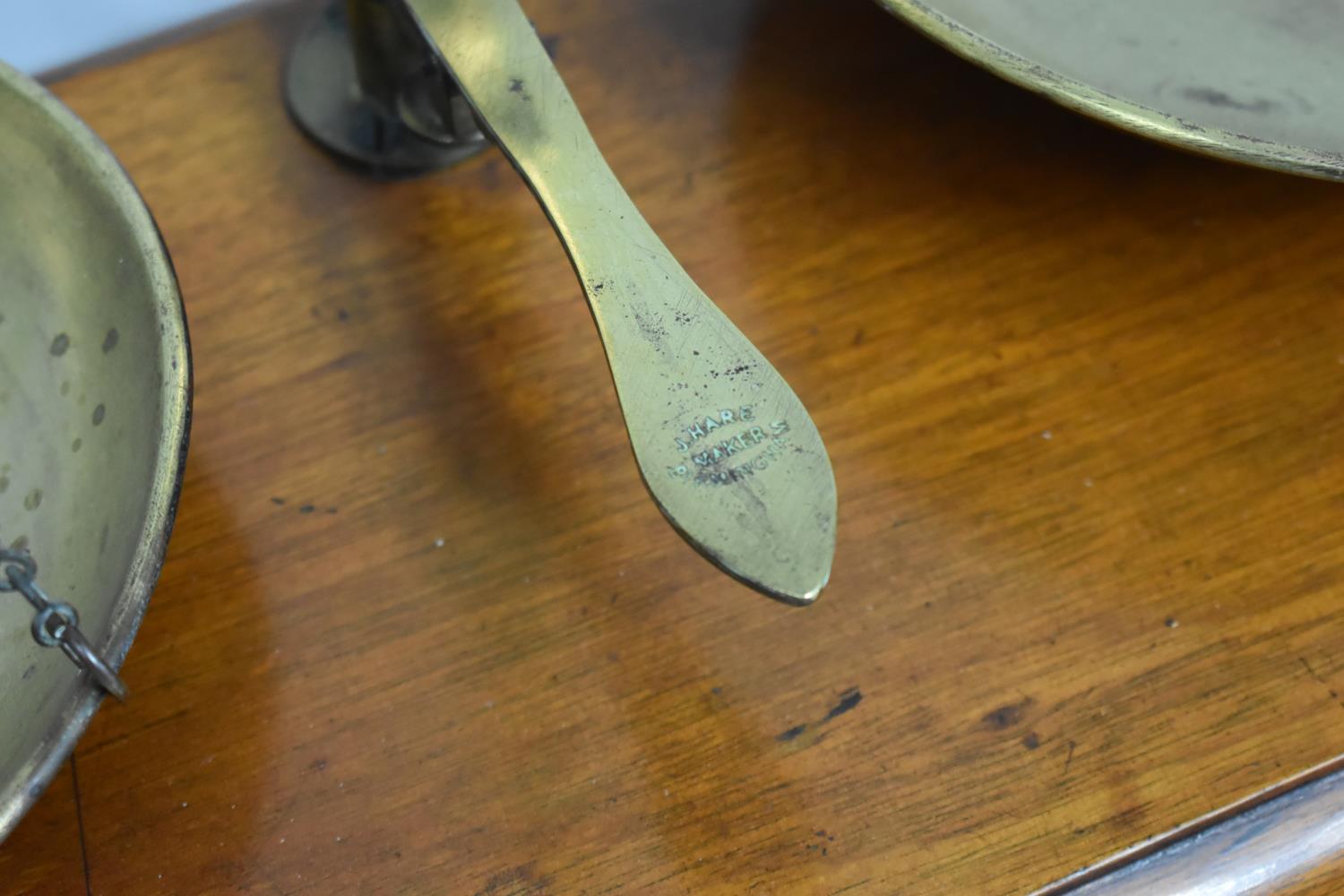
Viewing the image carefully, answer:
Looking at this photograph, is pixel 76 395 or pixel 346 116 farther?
pixel 346 116

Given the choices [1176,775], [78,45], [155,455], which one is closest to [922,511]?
[1176,775]

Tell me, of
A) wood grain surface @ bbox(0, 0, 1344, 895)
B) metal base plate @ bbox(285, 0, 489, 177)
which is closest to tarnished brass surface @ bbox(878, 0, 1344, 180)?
wood grain surface @ bbox(0, 0, 1344, 895)

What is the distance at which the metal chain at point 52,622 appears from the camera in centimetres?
23

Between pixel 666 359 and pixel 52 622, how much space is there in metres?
0.14

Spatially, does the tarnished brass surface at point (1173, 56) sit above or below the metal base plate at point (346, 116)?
below

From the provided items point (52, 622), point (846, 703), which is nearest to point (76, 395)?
point (52, 622)

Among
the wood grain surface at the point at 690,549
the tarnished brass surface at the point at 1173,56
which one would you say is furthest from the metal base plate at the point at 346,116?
the tarnished brass surface at the point at 1173,56

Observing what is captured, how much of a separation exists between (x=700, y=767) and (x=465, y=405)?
128 millimetres

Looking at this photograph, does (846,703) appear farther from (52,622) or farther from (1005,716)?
(52,622)

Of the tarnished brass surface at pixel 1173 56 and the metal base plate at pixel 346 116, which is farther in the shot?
the metal base plate at pixel 346 116

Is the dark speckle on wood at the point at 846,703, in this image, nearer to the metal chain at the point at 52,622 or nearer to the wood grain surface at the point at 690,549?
the wood grain surface at the point at 690,549

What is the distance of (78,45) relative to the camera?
478mm

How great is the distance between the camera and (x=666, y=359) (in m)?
0.27

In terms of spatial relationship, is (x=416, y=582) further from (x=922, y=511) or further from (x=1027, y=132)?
(x=1027, y=132)
